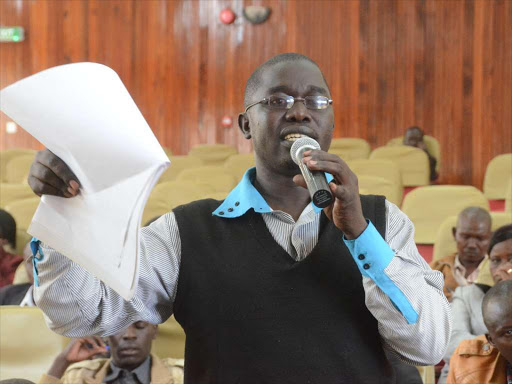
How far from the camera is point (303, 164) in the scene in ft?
3.88

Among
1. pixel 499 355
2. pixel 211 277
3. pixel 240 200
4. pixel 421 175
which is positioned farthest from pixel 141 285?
pixel 421 175

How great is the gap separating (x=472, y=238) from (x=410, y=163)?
3.54 m

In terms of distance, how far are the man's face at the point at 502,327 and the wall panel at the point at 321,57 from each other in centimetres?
624

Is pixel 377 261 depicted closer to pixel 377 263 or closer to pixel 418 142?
pixel 377 263

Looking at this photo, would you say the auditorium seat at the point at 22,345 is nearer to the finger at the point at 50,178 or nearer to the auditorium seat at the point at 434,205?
the finger at the point at 50,178

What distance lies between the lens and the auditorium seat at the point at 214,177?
5480mm

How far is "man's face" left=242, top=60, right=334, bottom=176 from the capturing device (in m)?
1.37

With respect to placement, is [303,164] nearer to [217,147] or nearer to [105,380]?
[105,380]

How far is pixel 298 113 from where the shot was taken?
1.37m

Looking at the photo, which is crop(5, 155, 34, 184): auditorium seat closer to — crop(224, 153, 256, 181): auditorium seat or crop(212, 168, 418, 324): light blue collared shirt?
crop(224, 153, 256, 181): auditorium seat

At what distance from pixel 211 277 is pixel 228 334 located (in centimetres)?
10

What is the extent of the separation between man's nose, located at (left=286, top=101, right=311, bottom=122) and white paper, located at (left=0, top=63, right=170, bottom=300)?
0.35 meters

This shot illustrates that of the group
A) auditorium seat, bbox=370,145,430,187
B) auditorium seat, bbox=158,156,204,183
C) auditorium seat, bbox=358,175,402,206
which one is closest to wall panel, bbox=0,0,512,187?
auditorium seat, bbox=370,145,430,187

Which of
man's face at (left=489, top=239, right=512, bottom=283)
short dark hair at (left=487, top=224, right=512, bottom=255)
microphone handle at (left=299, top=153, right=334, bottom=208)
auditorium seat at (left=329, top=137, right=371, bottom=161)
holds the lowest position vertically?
auditorium seat at (left=329, top=137, right=371, bottom=161)
